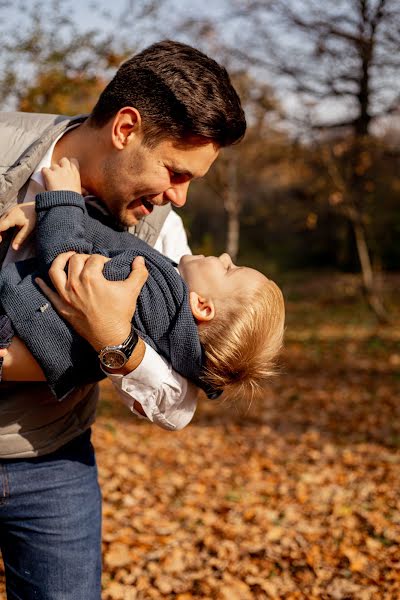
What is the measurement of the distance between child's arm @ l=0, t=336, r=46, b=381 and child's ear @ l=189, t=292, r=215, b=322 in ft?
1.99

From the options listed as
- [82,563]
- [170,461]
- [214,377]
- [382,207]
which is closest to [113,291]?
[214,377]

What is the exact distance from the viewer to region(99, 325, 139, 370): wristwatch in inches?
72.3

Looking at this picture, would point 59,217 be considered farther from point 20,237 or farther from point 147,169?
point 147,169

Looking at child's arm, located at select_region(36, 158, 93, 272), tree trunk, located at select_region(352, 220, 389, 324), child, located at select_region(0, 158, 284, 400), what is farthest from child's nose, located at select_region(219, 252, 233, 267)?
tree trunk, located at select_region(352, 220, 389, 324)

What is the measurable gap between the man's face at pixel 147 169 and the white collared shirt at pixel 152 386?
0.74ft

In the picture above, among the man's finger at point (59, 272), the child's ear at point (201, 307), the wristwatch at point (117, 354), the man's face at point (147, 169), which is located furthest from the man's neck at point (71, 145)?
the wristwatch at point (117, 354)

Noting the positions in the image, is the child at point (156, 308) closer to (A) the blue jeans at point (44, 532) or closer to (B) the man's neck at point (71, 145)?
(B) the man's neck at point (71, 145)

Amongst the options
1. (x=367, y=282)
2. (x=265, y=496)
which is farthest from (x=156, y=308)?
(x=367, y=282)

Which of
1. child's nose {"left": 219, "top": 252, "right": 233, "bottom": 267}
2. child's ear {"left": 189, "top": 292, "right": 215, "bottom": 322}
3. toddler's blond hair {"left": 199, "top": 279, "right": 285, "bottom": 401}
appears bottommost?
toddler's blond hair {"left": 199, "top": 279, "right": 285, "bottom": 401}

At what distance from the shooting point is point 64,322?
191cm

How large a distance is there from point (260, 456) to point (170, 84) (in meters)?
5.40

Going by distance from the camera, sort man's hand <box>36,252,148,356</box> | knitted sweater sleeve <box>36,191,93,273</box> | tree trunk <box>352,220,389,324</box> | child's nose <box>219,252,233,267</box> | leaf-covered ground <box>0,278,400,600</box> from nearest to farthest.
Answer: man's hand <box>36,252,148,356</box>
knitted sweater sleeve <box>36,191,93,273</box>
child's nose <box>219,252,233,267</box>
leaf-covered ground <box>0,278,400,600</box>
tree trunk <box>352,220,389,324</box>

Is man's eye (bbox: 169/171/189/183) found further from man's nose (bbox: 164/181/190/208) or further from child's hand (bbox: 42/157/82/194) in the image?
child's hand (bbox: 42/157/82/194)

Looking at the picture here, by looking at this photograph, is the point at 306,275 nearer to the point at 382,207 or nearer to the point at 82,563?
the point at 382,207
